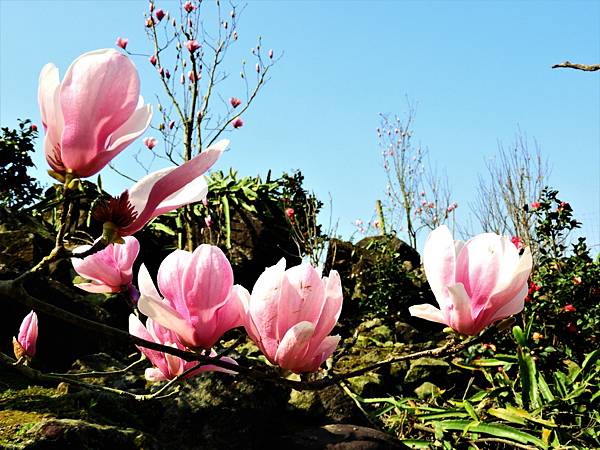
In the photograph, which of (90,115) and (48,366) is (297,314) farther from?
(48,366)

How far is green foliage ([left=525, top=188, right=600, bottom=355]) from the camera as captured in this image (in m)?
4.50

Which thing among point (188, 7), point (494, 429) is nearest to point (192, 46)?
point (188, 7)

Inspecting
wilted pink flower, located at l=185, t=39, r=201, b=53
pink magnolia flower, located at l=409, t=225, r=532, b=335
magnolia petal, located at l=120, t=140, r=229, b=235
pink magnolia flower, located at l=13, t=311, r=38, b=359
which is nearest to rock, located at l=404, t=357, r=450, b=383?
pink magnolia flower, located at l=13, t=311, r=38, b=359

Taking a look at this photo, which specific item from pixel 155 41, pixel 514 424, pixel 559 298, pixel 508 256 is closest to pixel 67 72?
pixel 508 256

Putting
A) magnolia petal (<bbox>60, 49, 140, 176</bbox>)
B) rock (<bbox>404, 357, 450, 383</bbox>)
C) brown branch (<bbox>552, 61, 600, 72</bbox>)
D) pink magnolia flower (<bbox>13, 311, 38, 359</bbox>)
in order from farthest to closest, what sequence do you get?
rock (<bbox>404, 357, 450, 383</bbox>) < brown branch (<bbox>552, 61, 600, 72</bbox>) < pink magnolia flower (<bbox>13, 311, 38, 359</bbox>) < magnolia petal (<bbox>60, 49, 140, 176</bbox>)

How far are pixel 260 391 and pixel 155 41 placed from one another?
644 cm

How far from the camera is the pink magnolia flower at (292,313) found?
0.71 metres

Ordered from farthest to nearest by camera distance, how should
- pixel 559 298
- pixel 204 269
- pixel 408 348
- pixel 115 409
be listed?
pixel 408 348 < pixel 559 298 < pixel 115 409 < pixel 204 269

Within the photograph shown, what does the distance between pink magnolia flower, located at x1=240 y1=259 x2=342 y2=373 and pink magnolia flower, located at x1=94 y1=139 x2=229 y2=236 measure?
19cm

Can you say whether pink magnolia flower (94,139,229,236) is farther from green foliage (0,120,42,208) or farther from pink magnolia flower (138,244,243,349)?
green foliage (0,120,42,208)

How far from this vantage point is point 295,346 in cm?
70

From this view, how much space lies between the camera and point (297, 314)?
0.72 meters

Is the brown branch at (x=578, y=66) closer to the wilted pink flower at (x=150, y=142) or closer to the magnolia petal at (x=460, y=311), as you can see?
the magnolia petal at (x=460, y=311)

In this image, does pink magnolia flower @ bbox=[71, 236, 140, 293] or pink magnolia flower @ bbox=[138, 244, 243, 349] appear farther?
pink magnolia flower @ bbox=[71, 236, 140, 293]
